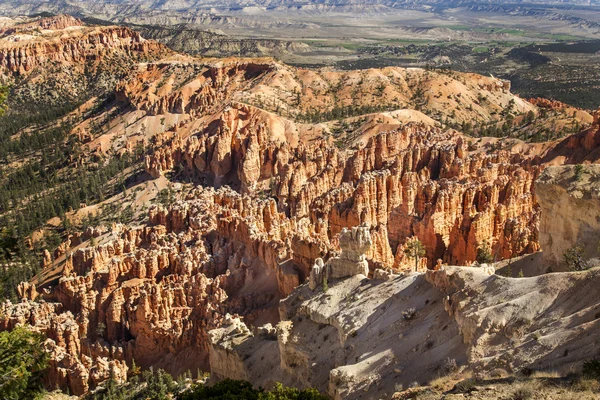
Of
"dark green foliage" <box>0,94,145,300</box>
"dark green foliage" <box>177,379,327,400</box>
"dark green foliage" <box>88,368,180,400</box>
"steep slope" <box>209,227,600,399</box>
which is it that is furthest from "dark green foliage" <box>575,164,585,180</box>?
"dark green foliage" <box>0,94,145,300</box>

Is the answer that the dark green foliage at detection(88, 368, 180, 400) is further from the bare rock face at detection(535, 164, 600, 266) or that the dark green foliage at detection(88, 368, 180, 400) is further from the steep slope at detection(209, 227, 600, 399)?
the bare rock face at detection(535, 164, 600, 266)

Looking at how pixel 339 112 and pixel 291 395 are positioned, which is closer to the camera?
pixel 291 395

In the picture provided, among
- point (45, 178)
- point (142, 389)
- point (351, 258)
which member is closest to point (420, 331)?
point (351, 258)

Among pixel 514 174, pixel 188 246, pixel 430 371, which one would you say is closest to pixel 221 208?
pixel 188 246

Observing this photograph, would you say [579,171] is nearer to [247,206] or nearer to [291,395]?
[291,395]

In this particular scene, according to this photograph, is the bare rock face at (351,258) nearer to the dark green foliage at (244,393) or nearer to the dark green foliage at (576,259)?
the dark green foliage at (244,393)

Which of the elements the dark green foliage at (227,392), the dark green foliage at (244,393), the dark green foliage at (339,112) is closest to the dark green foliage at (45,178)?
the dark green foliage at (339,112)

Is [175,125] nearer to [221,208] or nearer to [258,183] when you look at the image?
[258,183]
